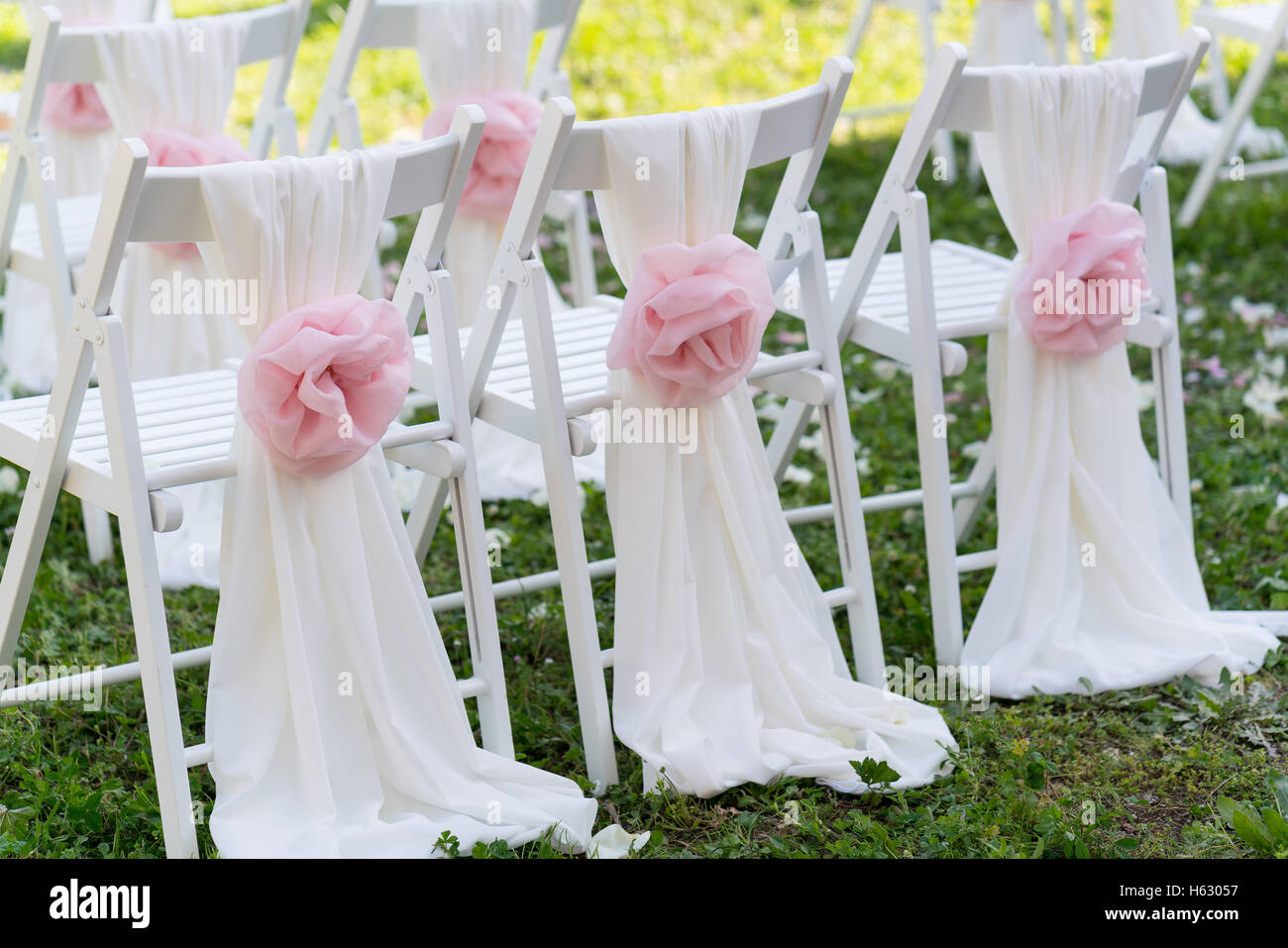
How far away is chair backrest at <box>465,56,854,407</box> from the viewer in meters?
2.44

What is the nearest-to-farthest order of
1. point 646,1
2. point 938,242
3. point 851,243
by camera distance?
1. point 938,242
2. point 851,243
3. point 646,1

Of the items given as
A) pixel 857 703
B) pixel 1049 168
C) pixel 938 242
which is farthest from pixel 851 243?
pixel 857 703

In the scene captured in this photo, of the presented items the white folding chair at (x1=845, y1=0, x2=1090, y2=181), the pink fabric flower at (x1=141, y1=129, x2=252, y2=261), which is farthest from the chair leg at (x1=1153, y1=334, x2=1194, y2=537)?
the white folding chair at (x1=845, y1=0, x2=1090, y2=181)

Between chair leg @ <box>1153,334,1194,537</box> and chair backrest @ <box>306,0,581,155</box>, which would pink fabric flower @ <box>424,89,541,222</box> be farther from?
chair leg @ <box>1153,334,1194,537</box>

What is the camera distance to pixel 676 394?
2.61 meters

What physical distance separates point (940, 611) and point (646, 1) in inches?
217

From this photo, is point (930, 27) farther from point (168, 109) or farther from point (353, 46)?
point (168, 109)

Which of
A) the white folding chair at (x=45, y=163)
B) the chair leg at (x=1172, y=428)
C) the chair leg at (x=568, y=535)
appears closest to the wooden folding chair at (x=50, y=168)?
the white folding chair at (x=45, y=163)

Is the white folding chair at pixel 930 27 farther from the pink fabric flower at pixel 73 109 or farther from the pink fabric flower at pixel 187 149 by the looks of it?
the pink fabric flower at pixel 187 149

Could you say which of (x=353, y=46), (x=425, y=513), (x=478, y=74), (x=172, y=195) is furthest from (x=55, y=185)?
(x=172, y=195)

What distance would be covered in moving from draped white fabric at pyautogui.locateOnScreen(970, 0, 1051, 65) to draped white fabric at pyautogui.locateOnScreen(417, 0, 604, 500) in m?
2.32

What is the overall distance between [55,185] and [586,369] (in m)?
1.77

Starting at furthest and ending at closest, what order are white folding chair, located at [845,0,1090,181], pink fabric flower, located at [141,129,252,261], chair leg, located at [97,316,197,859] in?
1. white folding chair, located at [845,0,1090,181]
2. pink fabric flower, located at [141,129,252,261]
3. chair leg, located at [97,316,197,859]
